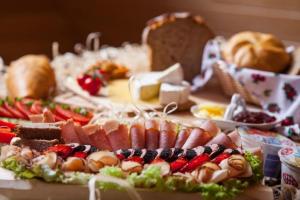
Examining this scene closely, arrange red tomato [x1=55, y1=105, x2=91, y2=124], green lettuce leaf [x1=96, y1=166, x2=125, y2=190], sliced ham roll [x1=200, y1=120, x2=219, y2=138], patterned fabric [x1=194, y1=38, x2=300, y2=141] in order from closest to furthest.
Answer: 1. green lettuce leaf [x1=96, y1=166, x2=125, y2=190]
2. sliced ham roll [x1=200, y1=120, x2=219, y2=138]
3. red tomato [x1=55, y1=105, x2=91, y2=124]
4. patterned fabric [x1=194, y1=38, x2=300, y2=141]

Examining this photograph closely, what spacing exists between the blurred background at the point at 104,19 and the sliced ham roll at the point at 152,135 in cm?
223

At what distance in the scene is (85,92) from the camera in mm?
2766

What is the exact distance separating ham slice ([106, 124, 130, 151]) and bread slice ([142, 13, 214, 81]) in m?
1.15

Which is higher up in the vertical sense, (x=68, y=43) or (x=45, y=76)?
(x=45, y=76)

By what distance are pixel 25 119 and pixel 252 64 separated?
108 centimetres

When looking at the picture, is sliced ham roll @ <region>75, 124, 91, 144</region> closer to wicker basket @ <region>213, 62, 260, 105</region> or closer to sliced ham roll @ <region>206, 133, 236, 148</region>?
sliced ham roll @ <region>206, 133, 236, 148</region>

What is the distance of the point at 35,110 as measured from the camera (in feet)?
7.80

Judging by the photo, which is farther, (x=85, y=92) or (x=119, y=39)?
(x=119, y=39)

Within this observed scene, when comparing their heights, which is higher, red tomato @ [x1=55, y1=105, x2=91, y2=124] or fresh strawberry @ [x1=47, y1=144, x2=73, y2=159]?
fresh strawberry @ [x1=47, y1=144, x2=73, y2=159]

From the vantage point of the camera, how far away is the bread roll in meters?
2.66

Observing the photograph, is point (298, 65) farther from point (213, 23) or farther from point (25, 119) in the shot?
point (213, 23)

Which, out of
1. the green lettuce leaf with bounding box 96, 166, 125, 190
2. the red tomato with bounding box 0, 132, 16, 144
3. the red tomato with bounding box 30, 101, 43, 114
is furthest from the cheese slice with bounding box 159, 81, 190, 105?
the green lettuce leaf with bounding box 96, 166, 125, 190

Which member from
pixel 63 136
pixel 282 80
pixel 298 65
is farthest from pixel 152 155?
→ pixel 298 65

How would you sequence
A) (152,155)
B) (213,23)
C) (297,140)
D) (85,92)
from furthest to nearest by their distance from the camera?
1. (213,23)
2. (85,92)
3. (297,140)
4. (152,155)
